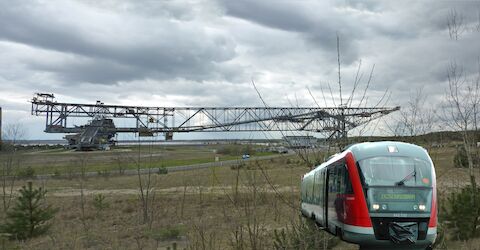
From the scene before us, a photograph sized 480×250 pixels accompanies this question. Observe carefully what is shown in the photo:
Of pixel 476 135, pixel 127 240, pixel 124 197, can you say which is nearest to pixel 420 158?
pixel 476 135

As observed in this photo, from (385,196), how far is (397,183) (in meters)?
0.51

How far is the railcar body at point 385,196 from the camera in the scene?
9797mm

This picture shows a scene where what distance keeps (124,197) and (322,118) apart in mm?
23475

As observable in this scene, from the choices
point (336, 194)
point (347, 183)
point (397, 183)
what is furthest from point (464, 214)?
point (347, 183)

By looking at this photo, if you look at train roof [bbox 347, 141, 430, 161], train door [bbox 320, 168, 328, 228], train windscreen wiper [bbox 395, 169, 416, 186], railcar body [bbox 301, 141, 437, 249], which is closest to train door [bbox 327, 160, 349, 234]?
railcar body [bbox 301, 141, 437, 249]

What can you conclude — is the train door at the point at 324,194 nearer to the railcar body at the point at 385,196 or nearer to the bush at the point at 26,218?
the railcar body at the point at 385,196

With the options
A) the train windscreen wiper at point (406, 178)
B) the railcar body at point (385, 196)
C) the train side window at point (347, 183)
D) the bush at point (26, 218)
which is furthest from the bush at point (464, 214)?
the bush at point (26, 218)

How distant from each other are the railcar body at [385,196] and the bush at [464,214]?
2321mm

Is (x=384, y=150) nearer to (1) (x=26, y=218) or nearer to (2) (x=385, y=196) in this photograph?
(2) (x=385, y=196)

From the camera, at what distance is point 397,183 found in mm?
10234

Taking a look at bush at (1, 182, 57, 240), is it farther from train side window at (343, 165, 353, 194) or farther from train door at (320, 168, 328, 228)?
train side window at (343, 165, 353, 194)

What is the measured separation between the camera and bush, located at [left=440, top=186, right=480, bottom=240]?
12.0 meters

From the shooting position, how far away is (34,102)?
280ft

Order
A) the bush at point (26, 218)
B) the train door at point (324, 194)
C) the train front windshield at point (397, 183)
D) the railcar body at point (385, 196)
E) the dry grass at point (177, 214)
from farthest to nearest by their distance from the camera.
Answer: the bush at point (26, 218) < the train door at point (324, 194) < the dry grass at point (177, 214) < the train front windshield at point (397, 183) < the railcar body at point (385, 196)
